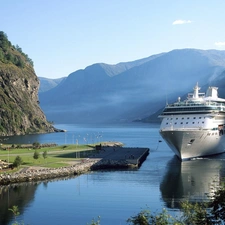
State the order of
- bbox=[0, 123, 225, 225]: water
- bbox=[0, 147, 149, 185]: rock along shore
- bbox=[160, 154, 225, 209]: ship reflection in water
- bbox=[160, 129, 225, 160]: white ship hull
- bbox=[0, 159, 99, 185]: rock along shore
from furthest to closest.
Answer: bbox=[160, 129, 225, 160]: white ship hull → bbox=[0, 147, 149, 185]: rock along shore → bbox=[0, 159, 99, 185]: rock along shore → bbox=[160, 154, 225, 209]: ship reflection in water → bbox=[0, 123, 225, 225]: water

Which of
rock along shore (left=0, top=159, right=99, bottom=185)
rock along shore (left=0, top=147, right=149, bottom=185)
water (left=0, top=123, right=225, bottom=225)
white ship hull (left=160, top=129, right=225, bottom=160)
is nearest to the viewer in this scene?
water (left=0, top=123, right=225, bottom=225)

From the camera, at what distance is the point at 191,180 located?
6950cm

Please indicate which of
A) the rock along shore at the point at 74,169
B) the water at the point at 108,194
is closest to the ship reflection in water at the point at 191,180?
the water at the point at 108,194

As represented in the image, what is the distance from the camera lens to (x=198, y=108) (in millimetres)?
92500

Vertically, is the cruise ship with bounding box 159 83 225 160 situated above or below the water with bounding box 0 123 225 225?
above

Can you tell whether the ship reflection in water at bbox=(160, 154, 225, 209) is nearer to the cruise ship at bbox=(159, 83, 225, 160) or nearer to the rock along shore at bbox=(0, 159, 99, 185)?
the cruise ship at bbox=(159, 83, 225, 160)

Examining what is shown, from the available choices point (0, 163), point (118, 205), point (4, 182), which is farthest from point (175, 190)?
point (0, 163)

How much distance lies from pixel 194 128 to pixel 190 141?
3.27m

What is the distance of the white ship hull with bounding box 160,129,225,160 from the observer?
86450mm

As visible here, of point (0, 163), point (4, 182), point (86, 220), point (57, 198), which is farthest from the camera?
point (0, 163)

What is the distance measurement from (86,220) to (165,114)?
2040 inches


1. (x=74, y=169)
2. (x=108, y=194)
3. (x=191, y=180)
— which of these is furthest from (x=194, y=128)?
(x=108, y=194)

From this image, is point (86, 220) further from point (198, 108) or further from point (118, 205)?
point (198, 108)

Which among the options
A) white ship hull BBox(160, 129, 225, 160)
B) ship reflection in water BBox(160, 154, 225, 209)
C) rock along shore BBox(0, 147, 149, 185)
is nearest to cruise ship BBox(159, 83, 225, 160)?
white ship hull BBox(160, 129, 225, 160)
